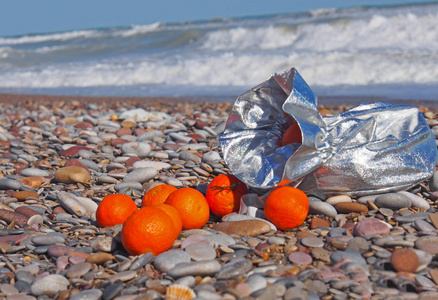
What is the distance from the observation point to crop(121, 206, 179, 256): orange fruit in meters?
2.33

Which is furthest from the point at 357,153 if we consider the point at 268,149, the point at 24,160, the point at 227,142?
the point at 24,160

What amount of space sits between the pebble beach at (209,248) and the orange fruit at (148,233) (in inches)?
2.1

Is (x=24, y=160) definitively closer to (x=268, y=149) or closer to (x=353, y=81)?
(x=268, y=149)

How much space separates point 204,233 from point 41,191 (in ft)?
5.63

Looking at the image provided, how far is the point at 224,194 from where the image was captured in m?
3.00

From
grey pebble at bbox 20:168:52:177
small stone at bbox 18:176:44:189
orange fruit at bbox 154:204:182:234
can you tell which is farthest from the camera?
grey pebble at bbox 20:168:52:177

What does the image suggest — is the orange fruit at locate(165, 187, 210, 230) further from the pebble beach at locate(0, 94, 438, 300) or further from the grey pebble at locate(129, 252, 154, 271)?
the grey pebble at locate(129, 252, 154, 271)

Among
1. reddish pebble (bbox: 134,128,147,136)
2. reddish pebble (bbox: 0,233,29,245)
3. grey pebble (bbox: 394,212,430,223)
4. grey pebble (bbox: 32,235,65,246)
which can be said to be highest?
reddish pebble (bbox: 134,128,147,136)

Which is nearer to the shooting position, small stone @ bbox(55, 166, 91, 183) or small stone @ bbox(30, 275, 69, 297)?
small stone @ bbox(30, 275, 69, 297)

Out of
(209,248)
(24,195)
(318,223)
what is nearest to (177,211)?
(209,248)

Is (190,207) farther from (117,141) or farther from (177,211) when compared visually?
(117,141)

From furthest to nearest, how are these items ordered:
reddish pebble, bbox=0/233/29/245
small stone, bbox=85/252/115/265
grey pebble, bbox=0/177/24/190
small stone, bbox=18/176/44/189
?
1. small stone, bbox=18/176/44/189
2. grey pebble, bbox=0/177/24/190
3. reddish pebble, bbox=0/233/29/245
4. small stone, bbox=85/252/115/265

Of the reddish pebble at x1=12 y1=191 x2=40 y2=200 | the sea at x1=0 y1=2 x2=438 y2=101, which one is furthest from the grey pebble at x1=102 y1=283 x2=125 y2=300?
→ the sea at x1=0 y1=2 x2=438 y2=101

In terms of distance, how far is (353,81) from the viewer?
11.8 metres
